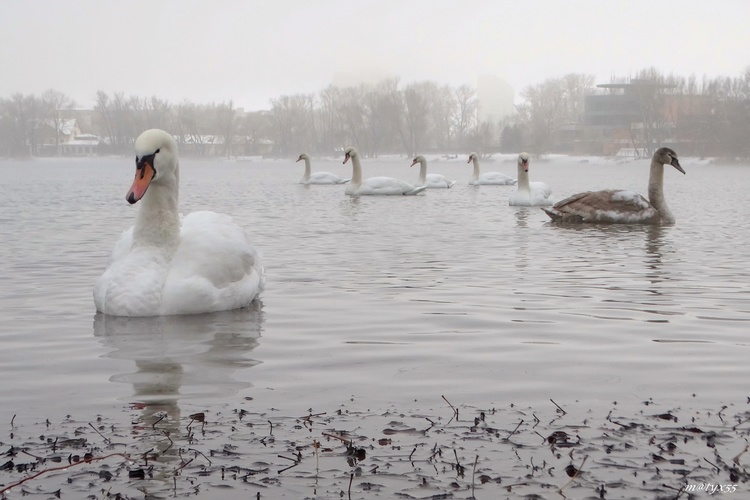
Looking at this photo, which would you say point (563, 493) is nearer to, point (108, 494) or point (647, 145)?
point (108, 494)

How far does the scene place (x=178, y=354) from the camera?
19.8ft

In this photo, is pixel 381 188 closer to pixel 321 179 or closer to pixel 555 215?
pixel 321 179

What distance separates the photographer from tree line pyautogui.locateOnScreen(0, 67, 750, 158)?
359 ft

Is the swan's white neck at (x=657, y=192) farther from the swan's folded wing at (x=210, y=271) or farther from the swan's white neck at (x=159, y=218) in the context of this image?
the swan's white neck at (x=159, y=218)

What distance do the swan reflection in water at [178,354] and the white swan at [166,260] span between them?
134 millimetres

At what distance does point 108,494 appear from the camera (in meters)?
3.49

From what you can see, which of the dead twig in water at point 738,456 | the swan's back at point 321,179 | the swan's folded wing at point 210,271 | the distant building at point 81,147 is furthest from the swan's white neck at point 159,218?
the distant building at point 81,147

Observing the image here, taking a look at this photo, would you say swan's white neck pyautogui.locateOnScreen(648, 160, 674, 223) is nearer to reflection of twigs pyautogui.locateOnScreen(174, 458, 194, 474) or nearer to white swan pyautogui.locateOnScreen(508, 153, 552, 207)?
white swan pyautogui.locateOnScreen(508, 153, 552, 207)

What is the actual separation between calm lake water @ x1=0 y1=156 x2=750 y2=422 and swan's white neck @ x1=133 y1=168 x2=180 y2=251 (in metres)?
0.59

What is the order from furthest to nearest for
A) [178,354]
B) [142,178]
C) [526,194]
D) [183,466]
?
1. [526,194]
2. [142,178]
3. [178,354]
4. [183,466]

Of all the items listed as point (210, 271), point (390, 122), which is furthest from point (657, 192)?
point (390, 122)

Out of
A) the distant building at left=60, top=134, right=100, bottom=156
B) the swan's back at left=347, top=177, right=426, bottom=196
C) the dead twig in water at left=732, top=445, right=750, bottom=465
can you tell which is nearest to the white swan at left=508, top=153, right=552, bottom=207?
the swan's back at left=347, top=177, right=426, bottom=196

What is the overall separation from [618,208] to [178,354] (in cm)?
1080

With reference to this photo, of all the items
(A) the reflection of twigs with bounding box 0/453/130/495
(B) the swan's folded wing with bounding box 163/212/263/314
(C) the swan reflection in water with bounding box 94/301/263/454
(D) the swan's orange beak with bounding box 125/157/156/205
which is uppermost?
(D) the swan's orange beak with bounding box 125/157/156/205
